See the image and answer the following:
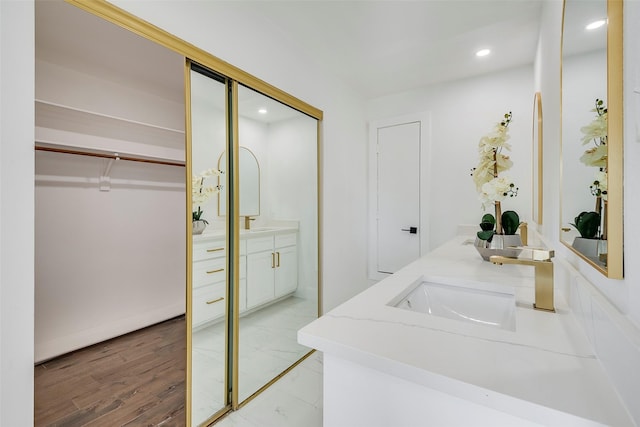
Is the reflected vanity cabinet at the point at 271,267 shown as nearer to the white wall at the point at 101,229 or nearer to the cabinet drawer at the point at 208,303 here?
the cabinet drawer at the point at 208,303

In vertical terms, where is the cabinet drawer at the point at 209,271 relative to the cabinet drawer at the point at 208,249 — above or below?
below

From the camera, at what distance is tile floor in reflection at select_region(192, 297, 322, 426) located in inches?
61.5

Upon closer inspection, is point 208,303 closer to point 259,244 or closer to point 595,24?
point 259,244

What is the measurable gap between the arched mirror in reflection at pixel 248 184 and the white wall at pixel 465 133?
6.76 ft

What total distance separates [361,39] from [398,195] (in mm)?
1728

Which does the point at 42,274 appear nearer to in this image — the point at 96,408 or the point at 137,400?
the point at 96,408

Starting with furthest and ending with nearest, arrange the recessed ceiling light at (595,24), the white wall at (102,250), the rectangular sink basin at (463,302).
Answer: the white wall at (102,250) → the rectangular sink basin at (463,302) → the recessed ceiling light at (595,24)

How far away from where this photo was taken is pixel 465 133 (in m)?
2.95

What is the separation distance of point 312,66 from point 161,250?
2.26 metres

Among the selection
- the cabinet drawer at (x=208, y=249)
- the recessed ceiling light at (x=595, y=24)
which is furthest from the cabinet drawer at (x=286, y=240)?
the recessed ceiling light at (x=595, y=24)

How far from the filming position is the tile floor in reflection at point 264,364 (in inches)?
61.5

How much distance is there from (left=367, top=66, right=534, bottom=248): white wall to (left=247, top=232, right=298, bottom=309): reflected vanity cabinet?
1717mm

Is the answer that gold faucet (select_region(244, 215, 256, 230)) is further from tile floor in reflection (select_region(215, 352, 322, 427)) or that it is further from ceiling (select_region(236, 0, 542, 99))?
ceiling (select_region(236, 0, 542, 99))
